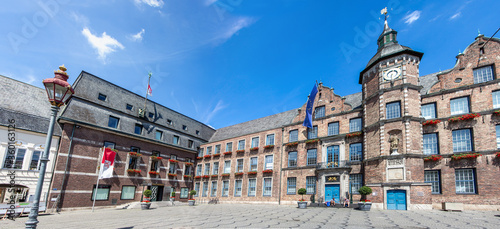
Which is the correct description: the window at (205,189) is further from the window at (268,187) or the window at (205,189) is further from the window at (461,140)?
the window at (461,140)

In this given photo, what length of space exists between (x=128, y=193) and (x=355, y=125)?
2414cm

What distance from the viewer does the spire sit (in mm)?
25547

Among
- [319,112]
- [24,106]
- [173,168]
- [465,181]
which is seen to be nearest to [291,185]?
[319,112]

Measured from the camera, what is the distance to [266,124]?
3506 centimetres

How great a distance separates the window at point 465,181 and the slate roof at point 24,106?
33111 millimetres

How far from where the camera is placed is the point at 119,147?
1115 inches

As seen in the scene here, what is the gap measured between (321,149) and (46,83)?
79.0 feet

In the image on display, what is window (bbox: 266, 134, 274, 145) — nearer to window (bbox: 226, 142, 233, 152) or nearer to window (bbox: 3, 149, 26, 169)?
window (bbox: 226, 142, 233, 152)

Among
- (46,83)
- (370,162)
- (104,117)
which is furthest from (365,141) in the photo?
(104,117)

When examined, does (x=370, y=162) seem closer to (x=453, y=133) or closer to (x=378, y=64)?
(x=453, y=133)

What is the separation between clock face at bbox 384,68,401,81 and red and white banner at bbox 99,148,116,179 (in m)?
24.9

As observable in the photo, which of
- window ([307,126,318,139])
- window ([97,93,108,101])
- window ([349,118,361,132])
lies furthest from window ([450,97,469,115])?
window ([97,93,108,101])

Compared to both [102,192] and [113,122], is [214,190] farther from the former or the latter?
[113,122]

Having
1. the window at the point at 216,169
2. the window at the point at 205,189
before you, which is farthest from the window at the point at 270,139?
the window at the point at 205,189
